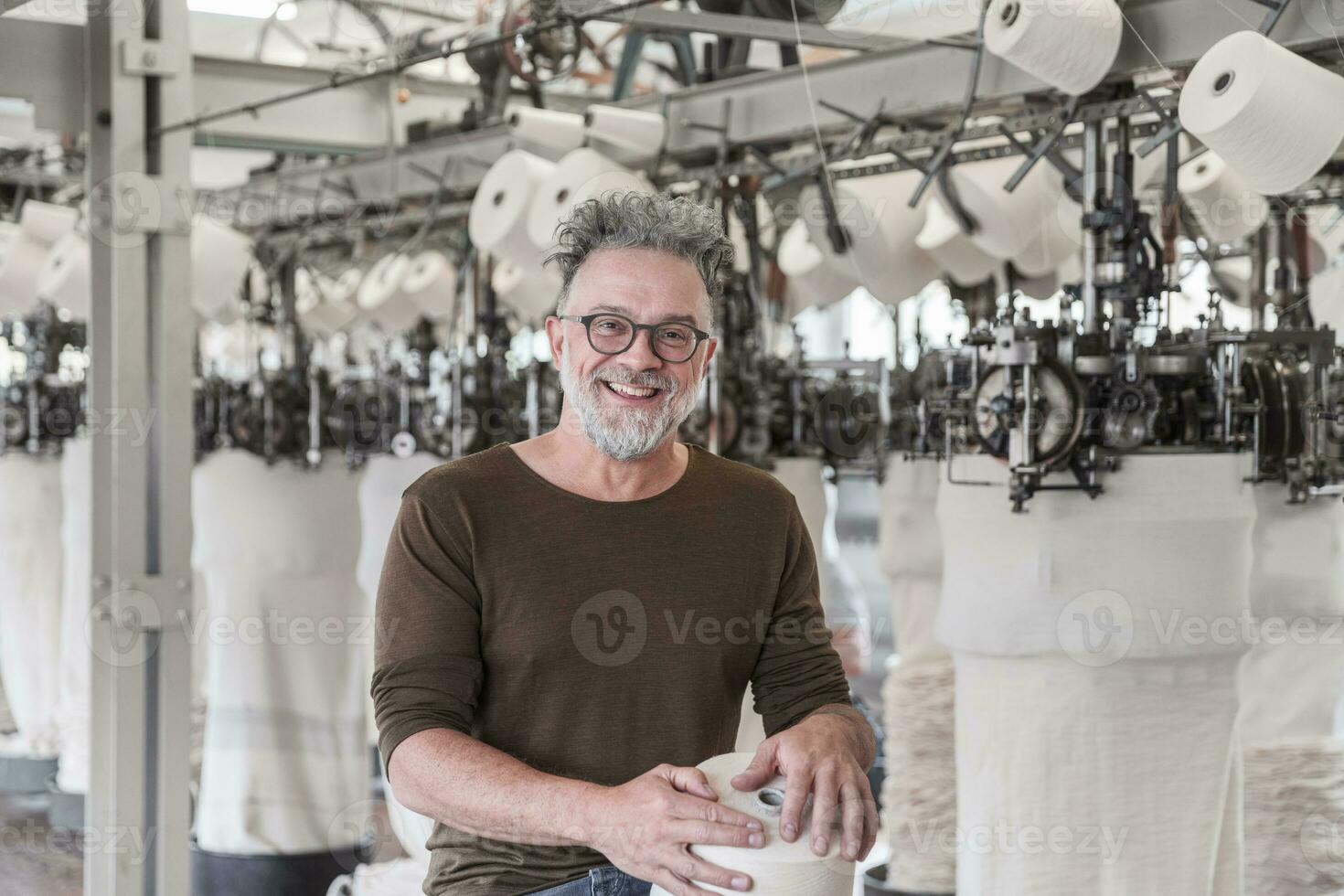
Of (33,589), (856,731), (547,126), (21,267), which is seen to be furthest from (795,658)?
(33,589)

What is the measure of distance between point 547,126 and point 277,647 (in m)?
1.90

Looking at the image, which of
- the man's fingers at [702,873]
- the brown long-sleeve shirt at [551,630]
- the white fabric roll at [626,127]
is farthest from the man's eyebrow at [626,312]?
the white fabric roll at [626,127]

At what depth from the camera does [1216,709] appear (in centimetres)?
259

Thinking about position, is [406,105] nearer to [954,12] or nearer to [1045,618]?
[954,12]

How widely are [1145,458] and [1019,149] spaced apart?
73 centimetres

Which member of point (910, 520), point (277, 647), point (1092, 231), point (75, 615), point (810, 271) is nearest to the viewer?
point (1092, 231)

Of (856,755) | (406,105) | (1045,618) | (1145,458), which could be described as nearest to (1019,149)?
(1145,458)

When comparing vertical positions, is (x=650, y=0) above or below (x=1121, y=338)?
above

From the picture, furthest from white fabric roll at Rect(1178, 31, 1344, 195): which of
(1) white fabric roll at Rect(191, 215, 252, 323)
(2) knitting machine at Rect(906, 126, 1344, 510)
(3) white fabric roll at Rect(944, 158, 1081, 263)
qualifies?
(1) white fabric roll at Rect(191, 215, 252, 323)

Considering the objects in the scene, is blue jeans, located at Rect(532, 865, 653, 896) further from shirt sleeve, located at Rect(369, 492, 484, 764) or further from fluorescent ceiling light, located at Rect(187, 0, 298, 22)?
fluorescent ceiling light, located at Rect(187, 0, 298, 22)

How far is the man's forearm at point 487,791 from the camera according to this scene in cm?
143

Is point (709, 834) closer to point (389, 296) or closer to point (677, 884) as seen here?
point (677, 884)

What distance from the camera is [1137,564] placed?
2.53 metres

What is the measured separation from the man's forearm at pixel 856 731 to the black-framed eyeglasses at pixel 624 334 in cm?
43
